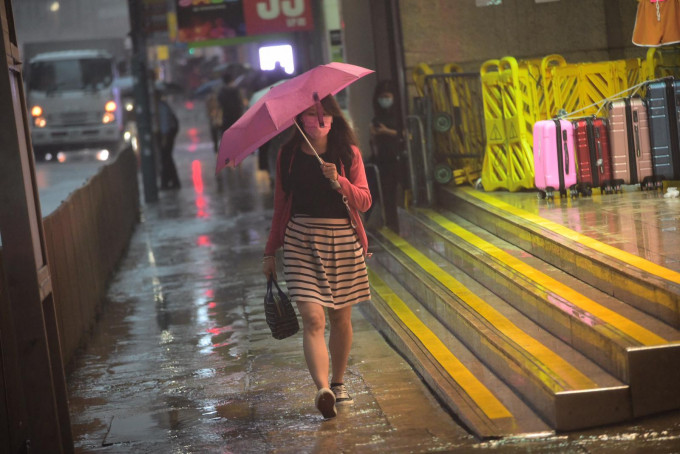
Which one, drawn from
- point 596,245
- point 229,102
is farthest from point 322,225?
point 229,102

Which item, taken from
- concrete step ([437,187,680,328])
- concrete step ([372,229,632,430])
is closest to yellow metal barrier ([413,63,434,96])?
concrete step ([437,187,680,328])

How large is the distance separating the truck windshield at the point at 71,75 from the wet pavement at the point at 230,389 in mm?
18559

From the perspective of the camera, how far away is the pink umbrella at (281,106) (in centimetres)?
598

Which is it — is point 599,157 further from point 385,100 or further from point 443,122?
point 385,100

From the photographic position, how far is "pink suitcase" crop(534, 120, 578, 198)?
10.0m

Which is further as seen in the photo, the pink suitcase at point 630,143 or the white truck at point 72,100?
the white truck at point 72,100

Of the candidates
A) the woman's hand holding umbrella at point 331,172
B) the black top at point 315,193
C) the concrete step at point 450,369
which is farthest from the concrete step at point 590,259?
the woman's hand holding umbrella at point 331,172

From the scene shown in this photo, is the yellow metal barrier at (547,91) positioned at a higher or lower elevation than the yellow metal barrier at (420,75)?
lower

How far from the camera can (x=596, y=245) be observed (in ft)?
24.2

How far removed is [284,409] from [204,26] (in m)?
17.0

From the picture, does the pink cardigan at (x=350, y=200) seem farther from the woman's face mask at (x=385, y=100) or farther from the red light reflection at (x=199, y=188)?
the red light reflection at (x=199, y=188)

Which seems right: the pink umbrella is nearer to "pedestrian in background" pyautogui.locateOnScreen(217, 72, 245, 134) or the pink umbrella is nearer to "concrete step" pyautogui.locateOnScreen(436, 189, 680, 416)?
"concrete step" pyautogui.locateOnScreen(436, 189, 680, 416)

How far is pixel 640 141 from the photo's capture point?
9.98 metres

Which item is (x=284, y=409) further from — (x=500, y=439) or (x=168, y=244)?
(x=168, y=244)
